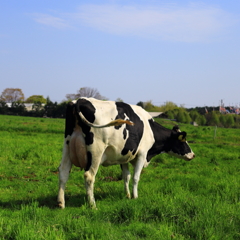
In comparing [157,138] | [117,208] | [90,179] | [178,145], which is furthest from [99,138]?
[178,145]

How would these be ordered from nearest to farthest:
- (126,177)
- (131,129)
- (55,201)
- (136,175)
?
1. (55,201)
2. (131,129)
3. (136,175)
4. (126,177)

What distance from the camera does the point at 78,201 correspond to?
7422mm

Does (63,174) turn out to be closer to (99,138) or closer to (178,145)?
(99,138)

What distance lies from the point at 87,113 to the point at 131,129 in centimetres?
106

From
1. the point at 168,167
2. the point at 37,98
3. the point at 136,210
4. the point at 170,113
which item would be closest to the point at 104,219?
the point at 136,210

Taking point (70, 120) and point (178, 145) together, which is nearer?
point (70, 120)

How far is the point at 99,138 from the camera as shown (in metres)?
6.96

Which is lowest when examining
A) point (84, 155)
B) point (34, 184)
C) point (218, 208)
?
point (34, 184)

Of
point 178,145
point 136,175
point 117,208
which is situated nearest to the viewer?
point 117,208

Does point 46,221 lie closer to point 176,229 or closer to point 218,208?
point 176,229

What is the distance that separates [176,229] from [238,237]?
88cm

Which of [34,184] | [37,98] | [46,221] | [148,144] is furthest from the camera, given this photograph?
[37,98]

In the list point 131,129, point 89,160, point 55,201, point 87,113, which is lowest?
point 55,201

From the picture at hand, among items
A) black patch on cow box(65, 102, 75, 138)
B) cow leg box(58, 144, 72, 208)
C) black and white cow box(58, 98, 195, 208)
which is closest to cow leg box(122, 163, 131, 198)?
black and white cow box(58, 98, 195, 208)
